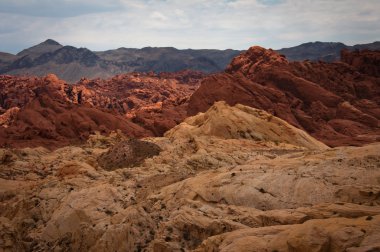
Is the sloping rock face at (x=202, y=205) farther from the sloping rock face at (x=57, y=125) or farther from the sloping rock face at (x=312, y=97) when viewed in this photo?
the sloping rock face at (x=312, y=97)

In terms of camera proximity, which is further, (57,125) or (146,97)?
(146,97)

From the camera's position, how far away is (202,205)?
56.0 feet

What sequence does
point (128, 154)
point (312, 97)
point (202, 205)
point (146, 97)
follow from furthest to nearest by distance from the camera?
point (146, 97), point (312, 97), point (128, 154), point (202, 205)

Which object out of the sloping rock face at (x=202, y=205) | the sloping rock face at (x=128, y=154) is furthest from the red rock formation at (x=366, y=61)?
the sloping rock face at (x=128, y=154)

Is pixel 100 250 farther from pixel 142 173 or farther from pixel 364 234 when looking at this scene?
pixel 364 234

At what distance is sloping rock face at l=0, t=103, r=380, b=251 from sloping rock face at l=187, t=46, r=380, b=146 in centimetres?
2928

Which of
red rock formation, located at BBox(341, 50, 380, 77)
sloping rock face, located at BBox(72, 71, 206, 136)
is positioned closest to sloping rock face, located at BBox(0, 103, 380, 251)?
sloping rock face, located at BBox(72, 71, 206, 136)

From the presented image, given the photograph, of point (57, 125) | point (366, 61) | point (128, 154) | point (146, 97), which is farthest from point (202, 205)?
point (146, 97)

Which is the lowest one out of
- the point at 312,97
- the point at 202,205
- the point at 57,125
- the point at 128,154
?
the point at 57,125

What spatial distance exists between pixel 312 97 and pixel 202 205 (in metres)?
52.5

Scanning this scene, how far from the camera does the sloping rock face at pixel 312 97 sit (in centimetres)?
5597

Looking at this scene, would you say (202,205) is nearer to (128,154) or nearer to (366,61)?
(128,154)

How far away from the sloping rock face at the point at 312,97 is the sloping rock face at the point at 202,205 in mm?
29279

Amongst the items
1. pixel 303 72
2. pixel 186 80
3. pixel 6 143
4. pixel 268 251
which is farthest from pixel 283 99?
pixel 186 80
